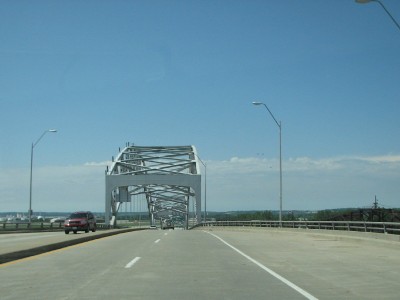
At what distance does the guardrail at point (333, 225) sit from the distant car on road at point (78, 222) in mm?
16347

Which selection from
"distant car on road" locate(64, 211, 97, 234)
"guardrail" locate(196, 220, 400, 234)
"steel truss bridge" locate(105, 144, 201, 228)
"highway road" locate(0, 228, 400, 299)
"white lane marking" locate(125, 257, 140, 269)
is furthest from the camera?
"steel truss bridge" locate(105, 144, 201, 228)

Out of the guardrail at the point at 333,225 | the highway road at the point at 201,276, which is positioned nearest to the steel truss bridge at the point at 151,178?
the guardrail at the point at 333,225

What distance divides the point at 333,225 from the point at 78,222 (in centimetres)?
2188

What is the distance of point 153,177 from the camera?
300 feet

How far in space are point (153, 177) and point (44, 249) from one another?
235ft

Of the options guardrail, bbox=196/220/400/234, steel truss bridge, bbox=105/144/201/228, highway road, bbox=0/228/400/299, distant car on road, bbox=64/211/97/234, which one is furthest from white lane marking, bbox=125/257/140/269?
steel truss bridge, bbox=105/144/201/228

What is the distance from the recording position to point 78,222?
146 feet

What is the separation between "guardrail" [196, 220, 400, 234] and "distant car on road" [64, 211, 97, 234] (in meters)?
16.3

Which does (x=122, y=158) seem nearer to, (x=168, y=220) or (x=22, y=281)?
(x=168, y=220)

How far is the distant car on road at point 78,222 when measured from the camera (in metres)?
44.0

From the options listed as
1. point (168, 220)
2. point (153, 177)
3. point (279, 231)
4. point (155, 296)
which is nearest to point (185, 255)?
point (155, 296)

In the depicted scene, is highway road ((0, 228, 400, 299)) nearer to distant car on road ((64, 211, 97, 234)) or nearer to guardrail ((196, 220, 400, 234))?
guardrail ((196, 220, 400, 234))

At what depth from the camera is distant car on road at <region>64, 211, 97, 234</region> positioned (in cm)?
4403

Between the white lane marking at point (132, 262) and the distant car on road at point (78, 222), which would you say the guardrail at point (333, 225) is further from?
the distant car on road at point (78, 222)
